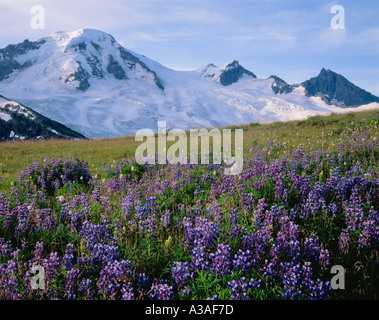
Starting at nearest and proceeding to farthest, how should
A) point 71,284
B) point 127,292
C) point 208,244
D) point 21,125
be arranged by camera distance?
point 127,292 < point 71,284 < point 208,244 < point 21,125

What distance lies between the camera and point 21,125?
34000 mm

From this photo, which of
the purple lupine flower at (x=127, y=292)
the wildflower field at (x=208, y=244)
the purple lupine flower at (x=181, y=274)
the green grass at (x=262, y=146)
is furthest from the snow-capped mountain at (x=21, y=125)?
the purple lupine flower at (x=181, y=274)

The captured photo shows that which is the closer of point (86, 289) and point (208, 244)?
point (86, 289)

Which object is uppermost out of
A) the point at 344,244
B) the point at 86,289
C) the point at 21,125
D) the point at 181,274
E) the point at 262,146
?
the point at 21,125

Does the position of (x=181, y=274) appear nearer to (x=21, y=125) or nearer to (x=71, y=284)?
(x=71, y=284)

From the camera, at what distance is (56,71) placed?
197 metres

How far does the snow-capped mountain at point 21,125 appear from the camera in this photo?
32.5m

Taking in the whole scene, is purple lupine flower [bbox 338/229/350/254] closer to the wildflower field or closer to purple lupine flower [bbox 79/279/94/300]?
the wildflower field

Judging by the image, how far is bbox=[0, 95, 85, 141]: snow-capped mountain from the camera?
1280 inches

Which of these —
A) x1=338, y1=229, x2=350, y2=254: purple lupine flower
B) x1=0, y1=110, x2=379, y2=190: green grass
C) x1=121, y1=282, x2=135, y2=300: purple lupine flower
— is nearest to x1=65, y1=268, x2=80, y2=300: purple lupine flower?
x1=121, y1=282, x2=135, y2=300: purple lupine flower

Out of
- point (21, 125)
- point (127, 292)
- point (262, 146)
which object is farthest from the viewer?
point (21, 125)

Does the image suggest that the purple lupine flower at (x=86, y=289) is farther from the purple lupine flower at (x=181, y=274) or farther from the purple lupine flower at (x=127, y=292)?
the purple lupine flower at (x=181, y=274)

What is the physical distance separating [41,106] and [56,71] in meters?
72.5

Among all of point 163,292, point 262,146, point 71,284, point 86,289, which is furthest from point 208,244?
point 262,146
